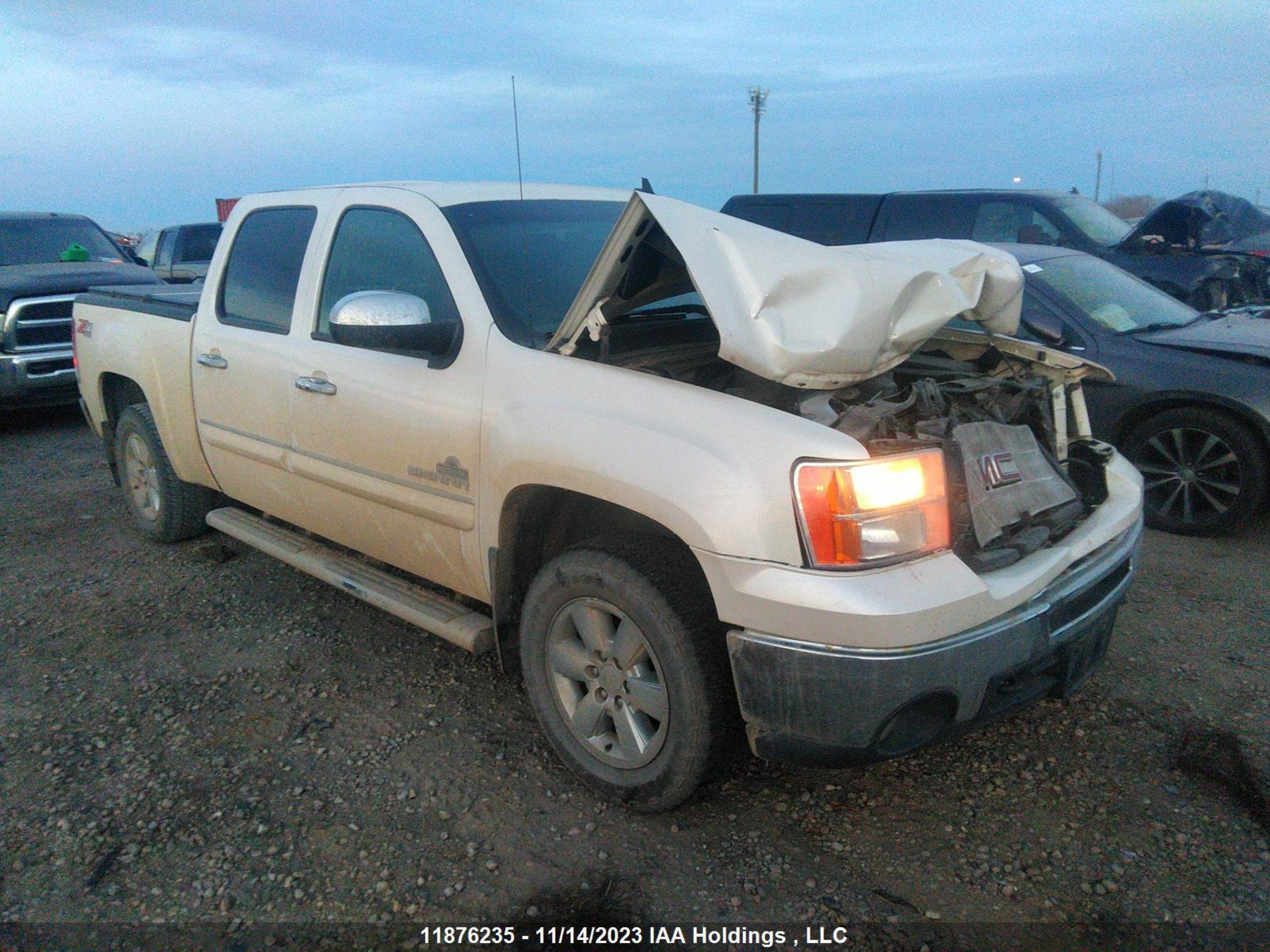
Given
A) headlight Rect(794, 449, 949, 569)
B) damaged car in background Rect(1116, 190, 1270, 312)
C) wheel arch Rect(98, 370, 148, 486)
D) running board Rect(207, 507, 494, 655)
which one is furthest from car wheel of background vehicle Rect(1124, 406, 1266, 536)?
wheel arch Rect(98, 370, 148, 486)

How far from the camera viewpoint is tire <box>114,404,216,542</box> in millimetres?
5074

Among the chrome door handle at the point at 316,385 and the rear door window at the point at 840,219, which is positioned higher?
the rear door window at the point at 840,219

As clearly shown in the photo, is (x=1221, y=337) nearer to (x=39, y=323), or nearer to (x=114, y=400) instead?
(x=114, y=400)

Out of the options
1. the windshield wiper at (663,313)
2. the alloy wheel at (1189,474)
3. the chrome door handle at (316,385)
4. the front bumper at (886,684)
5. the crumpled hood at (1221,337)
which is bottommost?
the alloy wheel at (1189,474)

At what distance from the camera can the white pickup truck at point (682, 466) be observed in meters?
2.36

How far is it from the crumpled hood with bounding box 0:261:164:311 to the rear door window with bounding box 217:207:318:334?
447 centimetres

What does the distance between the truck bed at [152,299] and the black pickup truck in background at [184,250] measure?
1095 cm

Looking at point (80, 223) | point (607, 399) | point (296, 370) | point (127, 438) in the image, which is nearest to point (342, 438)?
point (296, 370)

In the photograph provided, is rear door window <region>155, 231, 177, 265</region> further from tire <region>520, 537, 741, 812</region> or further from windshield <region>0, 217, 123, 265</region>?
tire <region>520, 537, 741, 812</region>

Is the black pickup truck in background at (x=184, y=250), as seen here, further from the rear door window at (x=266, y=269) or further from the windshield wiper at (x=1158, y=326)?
the windshield wiper at (x=1158, y=326)

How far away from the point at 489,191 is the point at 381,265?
50cm

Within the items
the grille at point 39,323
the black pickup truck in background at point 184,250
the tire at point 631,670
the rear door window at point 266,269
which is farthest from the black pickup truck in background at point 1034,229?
the black pickup truck in background at point 184,250

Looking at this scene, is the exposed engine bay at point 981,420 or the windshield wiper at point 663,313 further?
the windshield wiper at point 663,313

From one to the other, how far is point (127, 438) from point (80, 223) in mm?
6527
